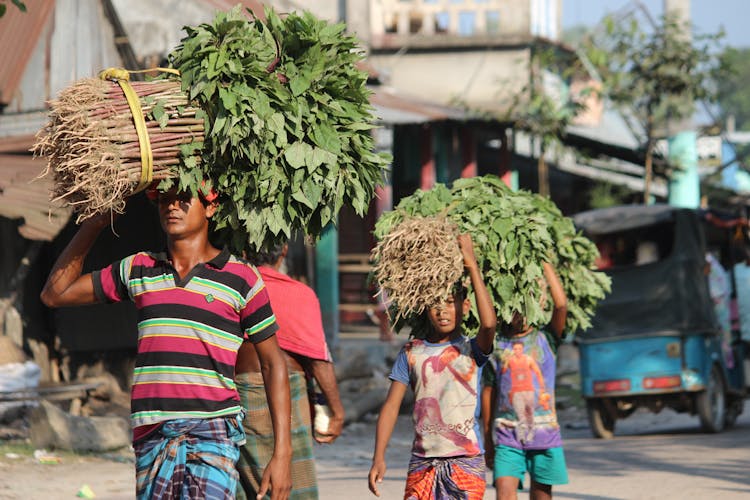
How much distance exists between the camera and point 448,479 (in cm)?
566

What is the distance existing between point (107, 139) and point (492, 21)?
21.0 m

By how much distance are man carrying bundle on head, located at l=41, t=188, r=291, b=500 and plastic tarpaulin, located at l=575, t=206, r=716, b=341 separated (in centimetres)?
1062

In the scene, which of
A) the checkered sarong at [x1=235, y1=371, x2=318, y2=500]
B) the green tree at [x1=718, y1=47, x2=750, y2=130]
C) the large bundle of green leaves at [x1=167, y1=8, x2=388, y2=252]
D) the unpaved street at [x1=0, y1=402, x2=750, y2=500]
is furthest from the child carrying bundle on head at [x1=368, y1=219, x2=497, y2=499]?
the green tree at [x1=718, y1=47, x2=750, y2=130]

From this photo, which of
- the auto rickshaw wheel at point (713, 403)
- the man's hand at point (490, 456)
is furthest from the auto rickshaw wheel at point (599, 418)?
the man's hand at point (490, 456)

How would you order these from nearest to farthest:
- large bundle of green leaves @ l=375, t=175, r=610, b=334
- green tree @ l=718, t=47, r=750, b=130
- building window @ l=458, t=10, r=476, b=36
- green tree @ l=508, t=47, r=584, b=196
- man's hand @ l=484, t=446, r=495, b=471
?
large bundle of green leaves @ l=375, t=175, r=610, b=334, man's hand @ l=484, t=446, r=495, b=471, green tree @ l=508, t=47, r=584, b=196, building window @ l=458, t=10, r=476, b=36, green tree @ l=718, t=47, r=750, b=130

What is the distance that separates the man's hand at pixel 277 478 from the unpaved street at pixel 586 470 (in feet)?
16.2

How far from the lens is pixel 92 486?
384 inches

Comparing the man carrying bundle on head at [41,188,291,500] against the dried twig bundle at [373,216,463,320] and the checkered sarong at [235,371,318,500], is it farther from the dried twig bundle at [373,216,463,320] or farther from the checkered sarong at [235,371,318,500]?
the dried twig bundle at [373,216,463,320]

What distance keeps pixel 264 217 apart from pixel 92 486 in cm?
563

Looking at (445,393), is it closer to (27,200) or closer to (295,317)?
(295,317)

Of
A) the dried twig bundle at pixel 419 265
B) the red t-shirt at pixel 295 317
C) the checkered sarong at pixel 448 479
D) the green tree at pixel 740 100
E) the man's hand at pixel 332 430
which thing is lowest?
the checkered sarong at pixel 448 479

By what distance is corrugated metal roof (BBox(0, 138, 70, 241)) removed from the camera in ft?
37.6

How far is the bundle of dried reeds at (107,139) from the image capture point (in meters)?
4.33

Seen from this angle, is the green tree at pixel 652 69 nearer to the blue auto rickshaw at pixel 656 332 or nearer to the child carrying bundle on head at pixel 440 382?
the blue auto rickshaw at pixel 656 332
